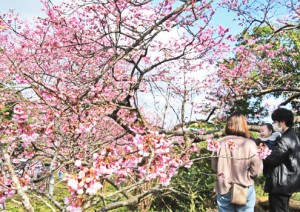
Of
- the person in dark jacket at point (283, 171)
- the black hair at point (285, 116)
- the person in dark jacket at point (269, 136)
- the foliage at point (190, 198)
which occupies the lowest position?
the foliage at point (190, 198)

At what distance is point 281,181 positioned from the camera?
10.7 ft

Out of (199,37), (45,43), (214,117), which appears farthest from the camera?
(214,117)

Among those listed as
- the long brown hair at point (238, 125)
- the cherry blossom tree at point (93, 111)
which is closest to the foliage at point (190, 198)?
the cherry blossom tree at point (93, 111)

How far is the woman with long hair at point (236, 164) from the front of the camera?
2945 millimetres

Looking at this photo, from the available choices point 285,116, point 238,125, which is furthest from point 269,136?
point 238,125

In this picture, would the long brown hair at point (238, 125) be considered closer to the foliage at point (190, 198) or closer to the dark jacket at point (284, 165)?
the dark jacket at point (284, 165)

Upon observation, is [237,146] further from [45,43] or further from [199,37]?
[45,43]

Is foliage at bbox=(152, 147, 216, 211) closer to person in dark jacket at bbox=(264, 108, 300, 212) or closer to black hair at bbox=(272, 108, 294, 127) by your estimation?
person in dark jacket at bbox=(264, 108, 300, 212)

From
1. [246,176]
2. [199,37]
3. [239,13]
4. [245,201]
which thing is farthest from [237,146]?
[239,13]

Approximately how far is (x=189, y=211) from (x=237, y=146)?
10.8 feet

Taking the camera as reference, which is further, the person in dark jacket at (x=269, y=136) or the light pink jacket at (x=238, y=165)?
the person in dark jacket at (x=269, y=136)

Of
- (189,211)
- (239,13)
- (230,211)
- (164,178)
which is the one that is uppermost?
(239,13)

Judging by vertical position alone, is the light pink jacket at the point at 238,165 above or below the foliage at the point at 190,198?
above

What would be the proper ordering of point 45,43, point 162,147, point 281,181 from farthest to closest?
1. point 45,43
2. point 281,181
3. point 162,147
